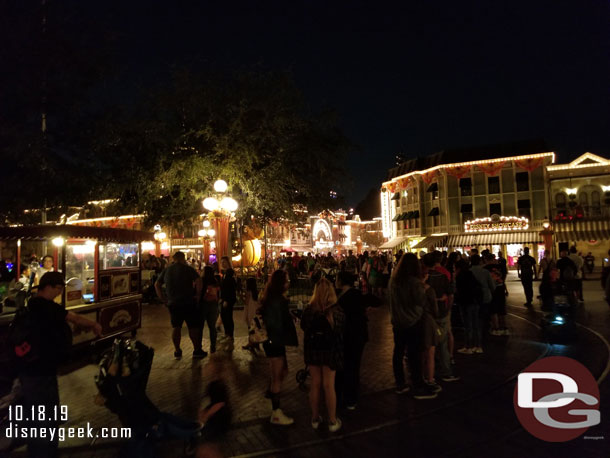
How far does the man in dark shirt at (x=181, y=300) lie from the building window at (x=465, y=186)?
33.0 m

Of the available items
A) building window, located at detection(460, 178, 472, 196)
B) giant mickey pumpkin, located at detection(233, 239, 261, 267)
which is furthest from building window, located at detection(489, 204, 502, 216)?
giant mickey pumpkin, located at detection(233, 239, 261, 267)

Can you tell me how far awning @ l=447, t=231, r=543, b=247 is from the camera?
1273 inches

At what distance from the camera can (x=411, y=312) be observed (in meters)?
5.25

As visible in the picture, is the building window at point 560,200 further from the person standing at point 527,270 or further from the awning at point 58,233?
the awning at point 58,233

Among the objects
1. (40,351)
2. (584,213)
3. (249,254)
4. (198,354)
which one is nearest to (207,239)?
(249,254)

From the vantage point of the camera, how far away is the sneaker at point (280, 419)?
459 cm

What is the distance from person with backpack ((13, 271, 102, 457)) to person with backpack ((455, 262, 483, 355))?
19.4ft

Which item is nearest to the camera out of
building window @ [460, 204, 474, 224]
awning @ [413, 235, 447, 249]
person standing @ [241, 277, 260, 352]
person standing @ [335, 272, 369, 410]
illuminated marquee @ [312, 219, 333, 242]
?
person standing @ [335, 272, 369, 410]

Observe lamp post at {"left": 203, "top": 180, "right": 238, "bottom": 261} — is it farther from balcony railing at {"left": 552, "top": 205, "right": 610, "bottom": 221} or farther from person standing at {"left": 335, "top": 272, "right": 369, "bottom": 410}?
balcony railing at {"left": 552, "top": 205, "right": 610, "bottom": 221}

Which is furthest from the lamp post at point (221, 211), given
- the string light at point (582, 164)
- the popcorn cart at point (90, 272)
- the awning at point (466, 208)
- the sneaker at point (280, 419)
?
the string light at point (582, 164)

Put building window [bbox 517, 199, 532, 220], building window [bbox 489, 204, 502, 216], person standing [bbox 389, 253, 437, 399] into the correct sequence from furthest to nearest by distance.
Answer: building window [bbox 489, 204, 502, 216], building window [bbox 517, 199, 532, 220], person standing [bbox 389, 253, 437, 399]

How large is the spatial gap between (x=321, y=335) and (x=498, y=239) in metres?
32.6

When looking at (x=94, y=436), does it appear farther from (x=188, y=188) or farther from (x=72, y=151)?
(x=188, y=188)

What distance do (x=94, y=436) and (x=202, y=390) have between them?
1589 mm
